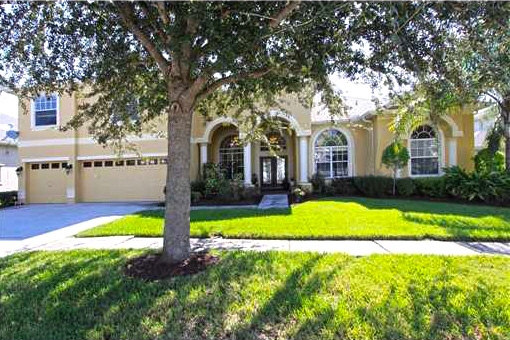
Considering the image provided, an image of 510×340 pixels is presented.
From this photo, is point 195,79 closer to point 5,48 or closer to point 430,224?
point 5,48

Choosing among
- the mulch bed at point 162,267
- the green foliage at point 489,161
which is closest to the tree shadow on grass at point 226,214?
the mulch bed at point 162,267

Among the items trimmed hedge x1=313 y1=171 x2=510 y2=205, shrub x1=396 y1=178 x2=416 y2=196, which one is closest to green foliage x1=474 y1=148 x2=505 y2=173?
trimmed hedge x1=313 y1=171 x2=510 y2=205

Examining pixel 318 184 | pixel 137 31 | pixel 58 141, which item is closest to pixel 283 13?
pixel 137 31

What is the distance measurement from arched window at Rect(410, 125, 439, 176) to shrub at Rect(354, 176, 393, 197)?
7.25 ft

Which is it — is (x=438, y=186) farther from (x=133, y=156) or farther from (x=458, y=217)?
(x=133, y=156)

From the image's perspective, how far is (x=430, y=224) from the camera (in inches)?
332

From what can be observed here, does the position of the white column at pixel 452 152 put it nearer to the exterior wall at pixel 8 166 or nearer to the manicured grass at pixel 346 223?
the manicured grass at pixel 346 223

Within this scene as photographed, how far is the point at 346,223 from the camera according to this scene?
28.2 feet

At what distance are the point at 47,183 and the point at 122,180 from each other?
4503 millimetres

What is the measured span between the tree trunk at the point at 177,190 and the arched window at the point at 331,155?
13.2 metres

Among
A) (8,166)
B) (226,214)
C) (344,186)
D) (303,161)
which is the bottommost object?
(226,214)

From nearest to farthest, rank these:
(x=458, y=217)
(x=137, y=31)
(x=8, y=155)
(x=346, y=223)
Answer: (x=137, y=31), (x=346, y=223), (x=458, y=217), (x=8, y=155)

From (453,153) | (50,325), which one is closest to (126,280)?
(50,325)

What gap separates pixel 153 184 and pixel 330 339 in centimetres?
1600
